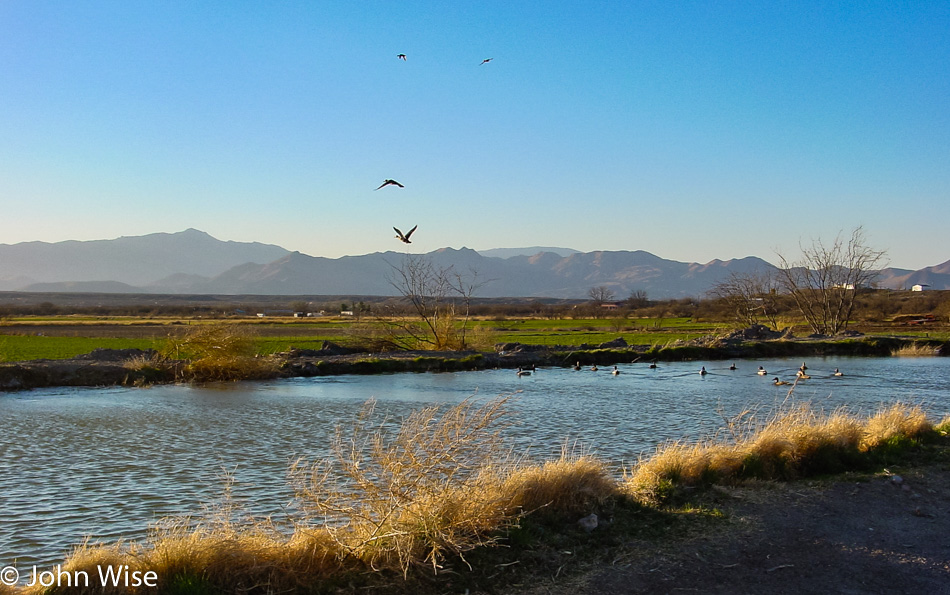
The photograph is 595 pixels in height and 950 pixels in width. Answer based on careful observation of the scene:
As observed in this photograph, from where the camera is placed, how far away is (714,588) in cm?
628

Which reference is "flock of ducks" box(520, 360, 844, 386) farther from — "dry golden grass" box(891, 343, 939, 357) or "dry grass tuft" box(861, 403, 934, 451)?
"dry grass tuft" box(861, 403, 934, 451)

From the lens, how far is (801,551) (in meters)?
7.25

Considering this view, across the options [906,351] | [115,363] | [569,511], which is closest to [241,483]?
[569,511]

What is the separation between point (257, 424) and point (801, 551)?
1440cm

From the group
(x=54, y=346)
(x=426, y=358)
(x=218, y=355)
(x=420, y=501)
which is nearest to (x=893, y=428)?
(x=420, y=501)

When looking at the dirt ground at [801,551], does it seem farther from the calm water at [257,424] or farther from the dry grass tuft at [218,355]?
the dry grass tuft at [218,355]

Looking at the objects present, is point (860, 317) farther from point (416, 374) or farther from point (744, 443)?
point (744, 443)

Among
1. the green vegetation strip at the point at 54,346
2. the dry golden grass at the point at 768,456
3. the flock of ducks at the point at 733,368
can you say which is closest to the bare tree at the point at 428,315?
the flock of ducks at the point at 733,368

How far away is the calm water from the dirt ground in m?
3.92

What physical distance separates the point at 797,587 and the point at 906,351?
40.7 m

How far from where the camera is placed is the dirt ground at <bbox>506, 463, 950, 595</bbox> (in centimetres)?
637

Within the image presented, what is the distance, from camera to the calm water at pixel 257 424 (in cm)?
1060

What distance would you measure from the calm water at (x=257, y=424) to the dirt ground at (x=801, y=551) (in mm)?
3921

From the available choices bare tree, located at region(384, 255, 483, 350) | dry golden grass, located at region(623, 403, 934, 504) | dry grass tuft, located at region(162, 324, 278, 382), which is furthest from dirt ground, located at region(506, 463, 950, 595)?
bare tree, located at region(384, 255, 483, 350)
